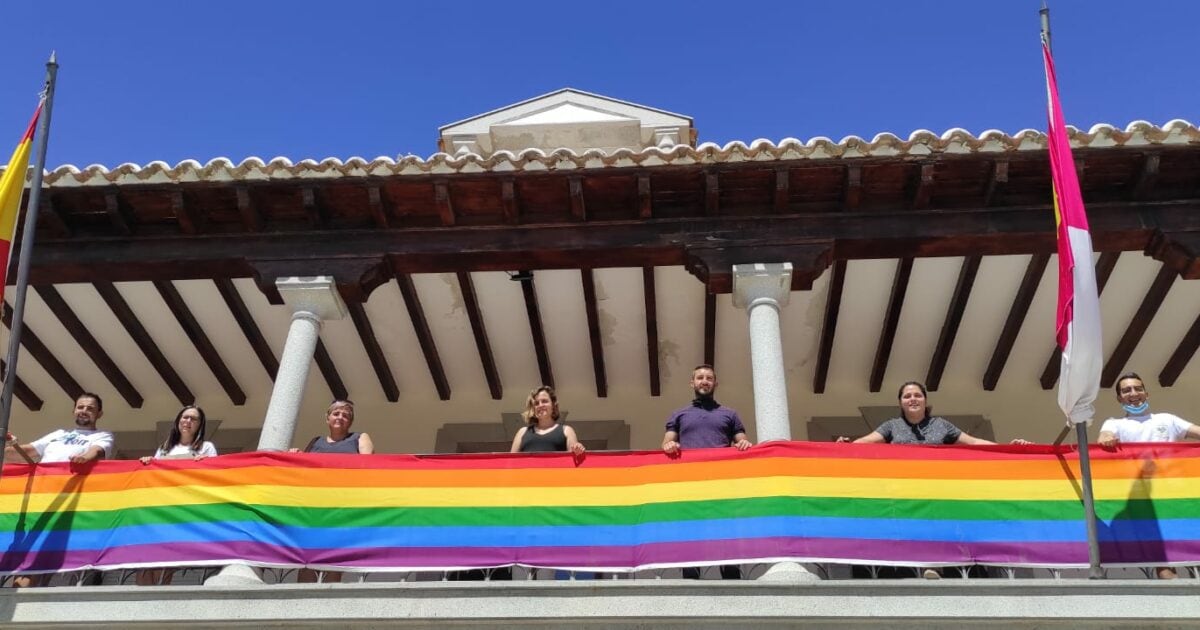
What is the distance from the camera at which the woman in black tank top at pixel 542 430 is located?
263 inches

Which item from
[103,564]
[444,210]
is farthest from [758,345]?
[103,564]

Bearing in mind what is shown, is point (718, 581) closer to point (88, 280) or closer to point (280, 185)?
point (280, 185)

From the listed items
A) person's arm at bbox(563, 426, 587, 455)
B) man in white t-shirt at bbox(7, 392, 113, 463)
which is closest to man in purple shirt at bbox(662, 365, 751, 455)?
person's arm at bbox(563, 426, 587, 455)

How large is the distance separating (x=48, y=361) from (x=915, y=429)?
8.05 m

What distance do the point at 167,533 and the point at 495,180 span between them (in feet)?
10.8

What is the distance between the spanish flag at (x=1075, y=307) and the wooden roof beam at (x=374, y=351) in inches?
218

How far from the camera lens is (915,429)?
261 inches

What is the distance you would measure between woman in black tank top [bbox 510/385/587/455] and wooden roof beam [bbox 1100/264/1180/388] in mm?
4541

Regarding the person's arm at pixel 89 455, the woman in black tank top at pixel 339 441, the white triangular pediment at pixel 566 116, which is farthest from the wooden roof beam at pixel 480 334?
the white triangular pediment at pixel 566 116

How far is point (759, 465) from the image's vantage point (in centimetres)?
602

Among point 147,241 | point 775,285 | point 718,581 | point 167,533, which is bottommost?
point 718,581

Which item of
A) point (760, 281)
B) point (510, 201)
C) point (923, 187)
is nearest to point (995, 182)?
point (923, 187)

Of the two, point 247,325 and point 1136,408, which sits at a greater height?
point 247,325

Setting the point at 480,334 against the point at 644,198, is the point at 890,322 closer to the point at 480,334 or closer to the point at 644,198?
the point at 644,198
